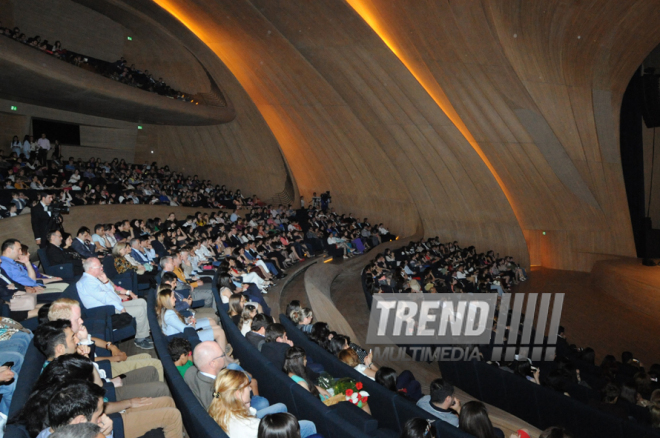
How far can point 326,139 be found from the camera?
17.1m

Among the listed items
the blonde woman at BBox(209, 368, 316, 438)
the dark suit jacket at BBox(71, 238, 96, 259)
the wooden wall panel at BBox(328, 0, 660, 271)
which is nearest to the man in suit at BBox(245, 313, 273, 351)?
the blonde woman at BBox(209, 368, 316, 438)

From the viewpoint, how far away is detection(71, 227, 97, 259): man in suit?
20.9 feet

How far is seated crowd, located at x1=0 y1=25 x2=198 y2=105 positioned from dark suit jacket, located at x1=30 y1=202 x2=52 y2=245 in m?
5.02

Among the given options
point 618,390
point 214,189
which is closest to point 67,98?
point 214,189

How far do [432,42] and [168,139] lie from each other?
34.6ft

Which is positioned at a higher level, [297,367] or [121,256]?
[121,256]

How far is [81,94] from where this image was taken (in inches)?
475

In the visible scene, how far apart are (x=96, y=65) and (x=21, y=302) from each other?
32.5 ft

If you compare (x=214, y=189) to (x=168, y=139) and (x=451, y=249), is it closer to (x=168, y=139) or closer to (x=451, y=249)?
(x=168, y=139)

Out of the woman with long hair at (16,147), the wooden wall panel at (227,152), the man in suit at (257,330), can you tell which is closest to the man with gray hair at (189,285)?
the man in suit at (257,330)

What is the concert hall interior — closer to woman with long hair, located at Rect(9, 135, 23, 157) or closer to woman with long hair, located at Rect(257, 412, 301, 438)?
woman with long hair, located at Rect(257, 412, 301, 438)

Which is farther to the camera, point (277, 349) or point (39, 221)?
point (39, 221)

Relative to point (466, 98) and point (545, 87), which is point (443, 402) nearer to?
point (466, 98)

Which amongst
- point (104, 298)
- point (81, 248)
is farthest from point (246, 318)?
point (81, 248)
